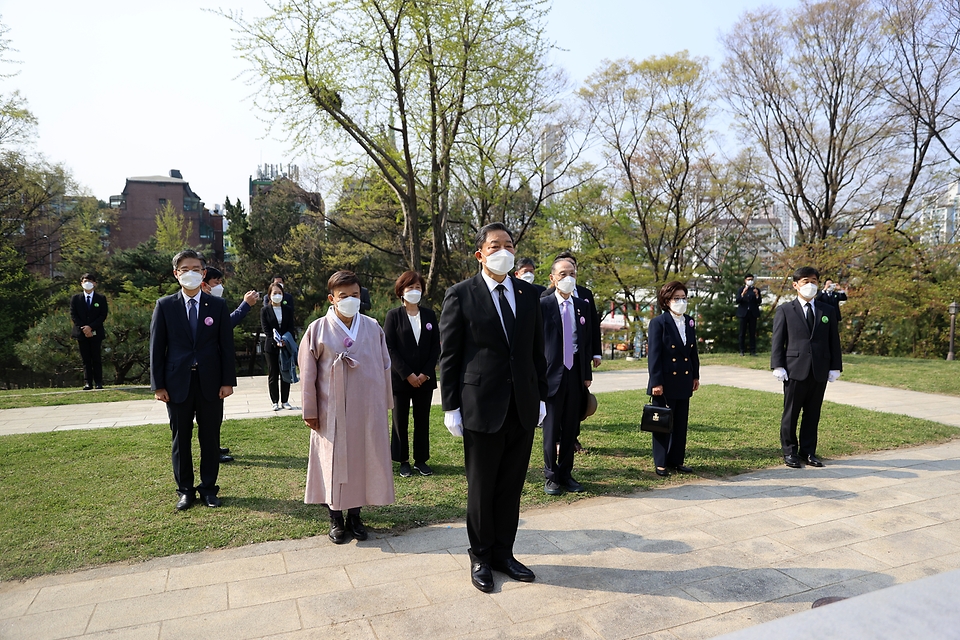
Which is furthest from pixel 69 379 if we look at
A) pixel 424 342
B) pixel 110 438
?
pixel 424 342

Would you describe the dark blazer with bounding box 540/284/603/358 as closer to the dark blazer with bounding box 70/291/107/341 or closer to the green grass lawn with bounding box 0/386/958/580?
the green grass lawn with bounding box 0/386/958/580

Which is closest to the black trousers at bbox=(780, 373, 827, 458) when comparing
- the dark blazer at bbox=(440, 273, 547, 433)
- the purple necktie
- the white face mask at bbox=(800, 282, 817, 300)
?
the white face mask at bbox=(800, 282, 817, 300)

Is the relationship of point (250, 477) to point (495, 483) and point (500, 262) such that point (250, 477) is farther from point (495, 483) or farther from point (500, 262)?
point (500, 262)

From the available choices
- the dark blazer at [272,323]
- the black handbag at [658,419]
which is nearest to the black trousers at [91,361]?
the dark blazer at [272,323]

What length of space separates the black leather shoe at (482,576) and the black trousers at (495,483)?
4 centimetres

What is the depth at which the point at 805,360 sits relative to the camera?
6.02 metres

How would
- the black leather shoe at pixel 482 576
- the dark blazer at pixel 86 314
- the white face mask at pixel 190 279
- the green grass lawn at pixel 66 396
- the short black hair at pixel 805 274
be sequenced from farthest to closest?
1. the dark blazer at pixel 86 314
2. the green grass lawn at pixel 66 396
3. the short black hair at pixel 805 274
4. the white face mask at pixel 190 279
5. the black leather shoe at pixel 482 576

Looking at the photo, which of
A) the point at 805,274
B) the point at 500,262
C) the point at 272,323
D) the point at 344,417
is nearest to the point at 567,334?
the point at 500,262

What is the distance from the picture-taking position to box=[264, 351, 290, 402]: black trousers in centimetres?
901

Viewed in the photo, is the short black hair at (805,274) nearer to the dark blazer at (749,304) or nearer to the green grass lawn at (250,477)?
the green grass lawn at (250,477)

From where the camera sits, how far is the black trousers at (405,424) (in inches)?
234

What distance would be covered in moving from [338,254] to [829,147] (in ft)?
64.5

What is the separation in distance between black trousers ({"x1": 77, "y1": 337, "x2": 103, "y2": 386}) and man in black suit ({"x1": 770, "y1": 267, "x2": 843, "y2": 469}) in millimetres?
11124

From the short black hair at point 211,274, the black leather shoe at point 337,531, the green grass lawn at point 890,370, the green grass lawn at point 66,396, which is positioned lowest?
the black leather shoe at point 337,531
